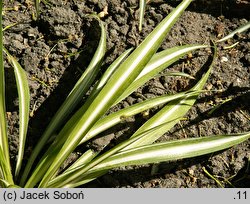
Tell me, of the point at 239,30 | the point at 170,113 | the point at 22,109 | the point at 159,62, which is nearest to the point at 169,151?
the point at 170,113

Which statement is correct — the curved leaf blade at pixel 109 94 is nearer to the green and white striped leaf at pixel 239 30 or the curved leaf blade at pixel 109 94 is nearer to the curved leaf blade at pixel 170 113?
the curved leaf blade at pixel 170 113

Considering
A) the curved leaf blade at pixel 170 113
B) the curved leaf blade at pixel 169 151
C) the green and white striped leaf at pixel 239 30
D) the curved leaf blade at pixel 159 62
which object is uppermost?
the green and white striped leaf at pixel 239 30

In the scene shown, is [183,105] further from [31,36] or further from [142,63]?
[31,36]

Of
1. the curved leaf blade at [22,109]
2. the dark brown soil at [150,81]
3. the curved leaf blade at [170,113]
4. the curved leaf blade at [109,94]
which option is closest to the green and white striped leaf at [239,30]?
the dark brown soil at [150,81]

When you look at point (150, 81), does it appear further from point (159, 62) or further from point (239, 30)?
point (239, 30)

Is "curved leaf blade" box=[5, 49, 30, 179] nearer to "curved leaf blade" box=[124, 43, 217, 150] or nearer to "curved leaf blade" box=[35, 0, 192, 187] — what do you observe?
"curved leaf blade" box=[35, 0, 192, 187]

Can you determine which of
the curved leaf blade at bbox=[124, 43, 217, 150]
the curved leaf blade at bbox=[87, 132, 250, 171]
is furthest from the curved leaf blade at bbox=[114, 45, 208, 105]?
the curved leaf blade at bbox=[87, 132, 250, 171]

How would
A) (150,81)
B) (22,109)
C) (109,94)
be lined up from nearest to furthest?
(109,94), (22,109), (150,81)

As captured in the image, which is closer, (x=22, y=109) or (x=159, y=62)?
(x=22, y=109)
